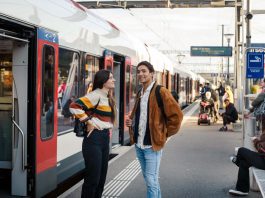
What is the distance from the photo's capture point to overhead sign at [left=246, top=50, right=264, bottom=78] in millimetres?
10789

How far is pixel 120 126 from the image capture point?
10969mm

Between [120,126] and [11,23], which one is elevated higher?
[11,23]

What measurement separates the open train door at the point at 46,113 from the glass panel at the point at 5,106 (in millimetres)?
540

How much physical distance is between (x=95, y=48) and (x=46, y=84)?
8.21ft

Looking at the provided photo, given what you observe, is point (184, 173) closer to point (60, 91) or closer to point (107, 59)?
point (107, 59)

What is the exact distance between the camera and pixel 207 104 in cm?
1859

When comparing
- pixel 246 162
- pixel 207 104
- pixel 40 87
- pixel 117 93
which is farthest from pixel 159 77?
pixel 40 87

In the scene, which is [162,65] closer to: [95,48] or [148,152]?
[95,48]

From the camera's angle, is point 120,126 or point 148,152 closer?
point 148,152

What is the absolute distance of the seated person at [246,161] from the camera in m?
6.05

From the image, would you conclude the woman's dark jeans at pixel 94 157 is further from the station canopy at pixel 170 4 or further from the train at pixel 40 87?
the station canopy at pixel 170 4

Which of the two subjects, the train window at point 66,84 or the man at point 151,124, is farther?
the train window at point 66,84

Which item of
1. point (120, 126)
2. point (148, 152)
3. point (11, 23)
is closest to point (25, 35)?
point (11, 23)

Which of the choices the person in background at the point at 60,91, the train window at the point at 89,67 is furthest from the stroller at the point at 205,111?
the person in background at the point at 60,91
